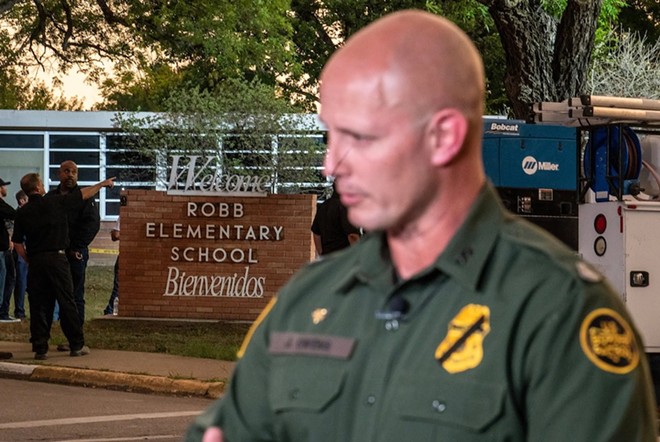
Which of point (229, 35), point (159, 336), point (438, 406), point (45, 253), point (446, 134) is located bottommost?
point (159, 336)

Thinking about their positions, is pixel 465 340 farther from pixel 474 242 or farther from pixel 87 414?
pixel 87 414

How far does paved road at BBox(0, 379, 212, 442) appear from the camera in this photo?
383 inches

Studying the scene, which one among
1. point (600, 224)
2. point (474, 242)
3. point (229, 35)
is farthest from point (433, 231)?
point (229, 35)

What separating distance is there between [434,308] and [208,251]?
674 inches

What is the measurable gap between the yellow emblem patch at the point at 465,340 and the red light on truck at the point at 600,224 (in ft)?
32.2

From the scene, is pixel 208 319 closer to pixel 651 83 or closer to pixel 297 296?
pixel 297 296

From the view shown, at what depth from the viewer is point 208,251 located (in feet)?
Result: 62.4

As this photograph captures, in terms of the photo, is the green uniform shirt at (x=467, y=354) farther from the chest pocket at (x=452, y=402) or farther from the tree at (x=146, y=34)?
the tree at (x=146, y=34)

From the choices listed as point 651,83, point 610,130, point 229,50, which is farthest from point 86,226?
point 651,83

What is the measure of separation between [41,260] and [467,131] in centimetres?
1245

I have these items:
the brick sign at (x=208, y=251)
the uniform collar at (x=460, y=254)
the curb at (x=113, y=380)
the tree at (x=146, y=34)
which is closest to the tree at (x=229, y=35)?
the tree at (x=146, y=34)

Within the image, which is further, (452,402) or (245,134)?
(245,134)

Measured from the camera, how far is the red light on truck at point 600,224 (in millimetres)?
11562

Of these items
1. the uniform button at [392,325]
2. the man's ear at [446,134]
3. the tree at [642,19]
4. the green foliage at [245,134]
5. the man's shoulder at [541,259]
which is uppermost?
the tree at [642,19]
